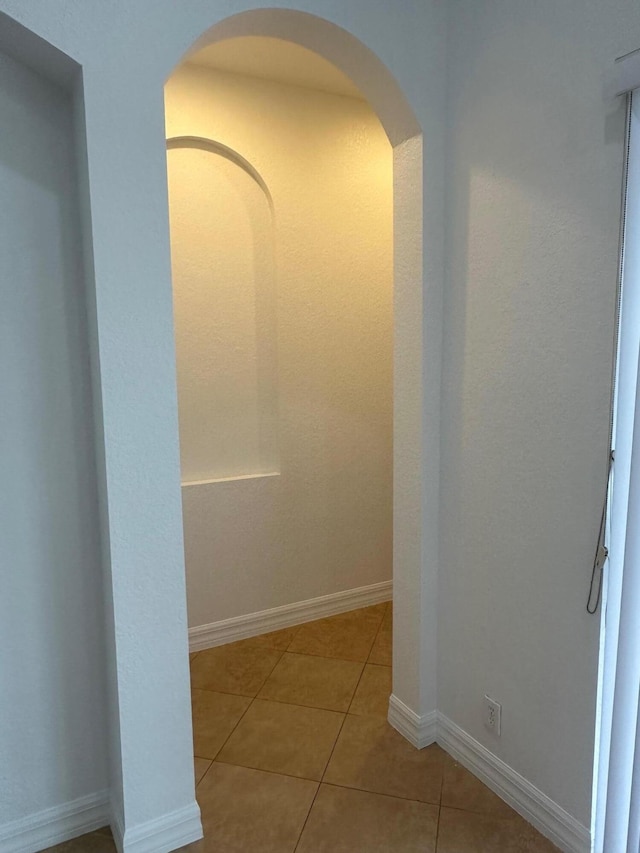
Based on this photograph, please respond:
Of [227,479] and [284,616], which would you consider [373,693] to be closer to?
[284,616]

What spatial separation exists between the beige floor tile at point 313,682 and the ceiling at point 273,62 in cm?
255

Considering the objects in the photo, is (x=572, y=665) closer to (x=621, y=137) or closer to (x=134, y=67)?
(x=621, y=137)

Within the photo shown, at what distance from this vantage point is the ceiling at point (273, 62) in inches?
98.2

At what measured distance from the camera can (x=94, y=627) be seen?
181cm

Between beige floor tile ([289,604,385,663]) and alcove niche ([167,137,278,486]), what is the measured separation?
33.4 inches

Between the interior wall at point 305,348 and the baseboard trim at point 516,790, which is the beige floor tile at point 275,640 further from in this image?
the baseboard trim at point 516,790

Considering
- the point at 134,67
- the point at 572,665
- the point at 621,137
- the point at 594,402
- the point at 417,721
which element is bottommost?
the point at 417,721

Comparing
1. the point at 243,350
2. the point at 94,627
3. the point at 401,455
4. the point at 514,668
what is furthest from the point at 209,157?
the point at 514,668

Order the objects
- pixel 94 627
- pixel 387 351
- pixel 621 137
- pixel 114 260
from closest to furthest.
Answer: pixel 621 137
pixel 114 260
pixel 94 627
pixel 387 351

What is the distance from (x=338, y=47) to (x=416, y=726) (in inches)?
89.5

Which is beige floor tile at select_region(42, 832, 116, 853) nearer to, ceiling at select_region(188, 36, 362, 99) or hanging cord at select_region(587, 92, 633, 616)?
hanging cord at select_region(587, 92, 633, 616)

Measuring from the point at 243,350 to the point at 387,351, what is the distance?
842mm

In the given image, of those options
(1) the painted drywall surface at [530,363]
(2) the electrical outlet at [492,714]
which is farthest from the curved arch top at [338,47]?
(2) the electrical outlet at [492,714]

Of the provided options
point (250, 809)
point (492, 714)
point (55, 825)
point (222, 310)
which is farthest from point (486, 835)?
point (222, 310)
